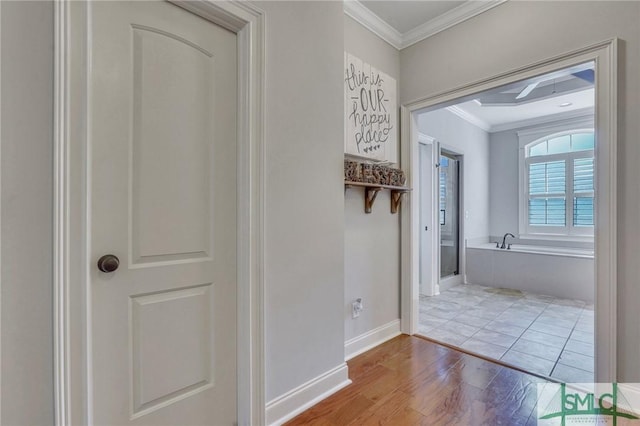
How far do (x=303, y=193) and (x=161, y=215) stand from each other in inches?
28.8

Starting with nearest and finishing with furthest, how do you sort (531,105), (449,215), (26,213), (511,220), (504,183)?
1. (26,213)
2. (531,105)
3. (449,215)
4. (511,220)
5. (504,183)

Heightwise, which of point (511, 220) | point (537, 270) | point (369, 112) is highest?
point (369, 112)

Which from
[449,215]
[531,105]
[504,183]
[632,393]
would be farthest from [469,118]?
[632,393]

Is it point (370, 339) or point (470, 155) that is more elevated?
point (470, 155)

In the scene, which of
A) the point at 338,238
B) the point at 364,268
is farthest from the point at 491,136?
the point at 338,238

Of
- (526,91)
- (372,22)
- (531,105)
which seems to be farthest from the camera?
(531,105)

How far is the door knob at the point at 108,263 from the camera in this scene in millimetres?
1066

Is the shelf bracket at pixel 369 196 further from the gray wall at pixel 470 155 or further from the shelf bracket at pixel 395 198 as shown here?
the gray wall at pixel 470 155

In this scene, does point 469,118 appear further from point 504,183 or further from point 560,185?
point 560,185

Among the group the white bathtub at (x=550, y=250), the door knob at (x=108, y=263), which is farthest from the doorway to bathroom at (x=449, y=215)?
the door knob at (x=108, y=263)

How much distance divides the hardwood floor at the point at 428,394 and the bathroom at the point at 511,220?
1.12 ft

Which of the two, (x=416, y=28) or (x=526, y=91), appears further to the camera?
(x=526, y=91)

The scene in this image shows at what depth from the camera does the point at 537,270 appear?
4.00 meters

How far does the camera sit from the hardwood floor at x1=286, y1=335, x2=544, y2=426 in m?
1.58
